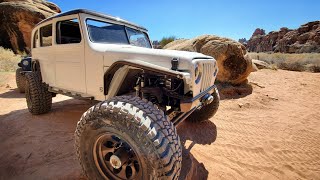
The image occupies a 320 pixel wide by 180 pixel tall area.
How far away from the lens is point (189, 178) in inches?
95.1

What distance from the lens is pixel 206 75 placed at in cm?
273

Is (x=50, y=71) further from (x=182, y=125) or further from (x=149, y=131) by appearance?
(x=149, y=131)

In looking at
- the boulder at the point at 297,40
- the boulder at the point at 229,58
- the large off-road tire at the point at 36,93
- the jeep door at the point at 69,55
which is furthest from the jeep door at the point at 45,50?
the boulder at the point at 297,40

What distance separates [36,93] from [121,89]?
247 centimetres

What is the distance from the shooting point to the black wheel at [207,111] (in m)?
3.84

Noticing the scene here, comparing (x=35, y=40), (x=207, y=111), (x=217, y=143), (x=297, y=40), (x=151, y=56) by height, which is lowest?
(x=217, y=143)

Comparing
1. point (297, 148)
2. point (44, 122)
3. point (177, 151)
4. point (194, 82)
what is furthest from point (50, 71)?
point (297, 148)

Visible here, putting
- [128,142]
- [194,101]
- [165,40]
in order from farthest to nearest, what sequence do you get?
[165,40] < [194,101] < [128,142]

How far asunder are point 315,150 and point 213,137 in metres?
1.65

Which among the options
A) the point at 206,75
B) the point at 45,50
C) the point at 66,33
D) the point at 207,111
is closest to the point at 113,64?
the point at 206,75

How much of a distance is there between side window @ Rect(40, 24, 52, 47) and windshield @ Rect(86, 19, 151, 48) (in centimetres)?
149

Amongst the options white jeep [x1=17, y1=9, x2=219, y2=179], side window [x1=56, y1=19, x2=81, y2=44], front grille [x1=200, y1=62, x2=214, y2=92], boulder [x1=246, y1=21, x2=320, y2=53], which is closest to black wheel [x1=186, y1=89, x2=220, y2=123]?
white jeep [x1=17, y1=9, x2=219, y2=179]

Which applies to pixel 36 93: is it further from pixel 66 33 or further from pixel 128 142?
pixel 128 142

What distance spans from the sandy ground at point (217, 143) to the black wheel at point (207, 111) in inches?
5.9
